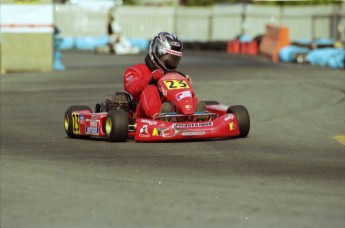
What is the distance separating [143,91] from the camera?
1023cm

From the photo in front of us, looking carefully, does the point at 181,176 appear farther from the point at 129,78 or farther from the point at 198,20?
the point at 198,20

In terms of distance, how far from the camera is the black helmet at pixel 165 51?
10516 millimetres

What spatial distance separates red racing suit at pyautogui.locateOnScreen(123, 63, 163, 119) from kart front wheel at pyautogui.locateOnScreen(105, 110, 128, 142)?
370 mm

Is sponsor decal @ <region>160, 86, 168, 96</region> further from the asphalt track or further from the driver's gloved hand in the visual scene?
the asphalt track

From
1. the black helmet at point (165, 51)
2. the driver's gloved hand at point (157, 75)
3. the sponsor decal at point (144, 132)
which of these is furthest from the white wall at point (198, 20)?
the sponsor decal at point (144, 132)

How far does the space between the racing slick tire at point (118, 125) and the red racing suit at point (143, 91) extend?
37cm

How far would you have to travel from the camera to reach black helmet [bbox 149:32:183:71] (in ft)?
34.5

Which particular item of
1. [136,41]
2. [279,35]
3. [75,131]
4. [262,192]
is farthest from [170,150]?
Result: [136,41]

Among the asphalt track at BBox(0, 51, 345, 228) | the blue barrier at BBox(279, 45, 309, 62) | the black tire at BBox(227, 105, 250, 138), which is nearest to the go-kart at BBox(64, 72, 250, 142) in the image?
the black tire at BBox(227, 105, 250, 138)

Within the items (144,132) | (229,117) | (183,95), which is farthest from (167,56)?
(144,132)

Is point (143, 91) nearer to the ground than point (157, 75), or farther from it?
nearer to the ground

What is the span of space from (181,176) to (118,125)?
2.22 metres

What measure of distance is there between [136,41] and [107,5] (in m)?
11.1

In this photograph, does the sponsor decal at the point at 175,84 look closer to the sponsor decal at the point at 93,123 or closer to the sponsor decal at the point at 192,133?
the sponsor decal at the point at 192,133
